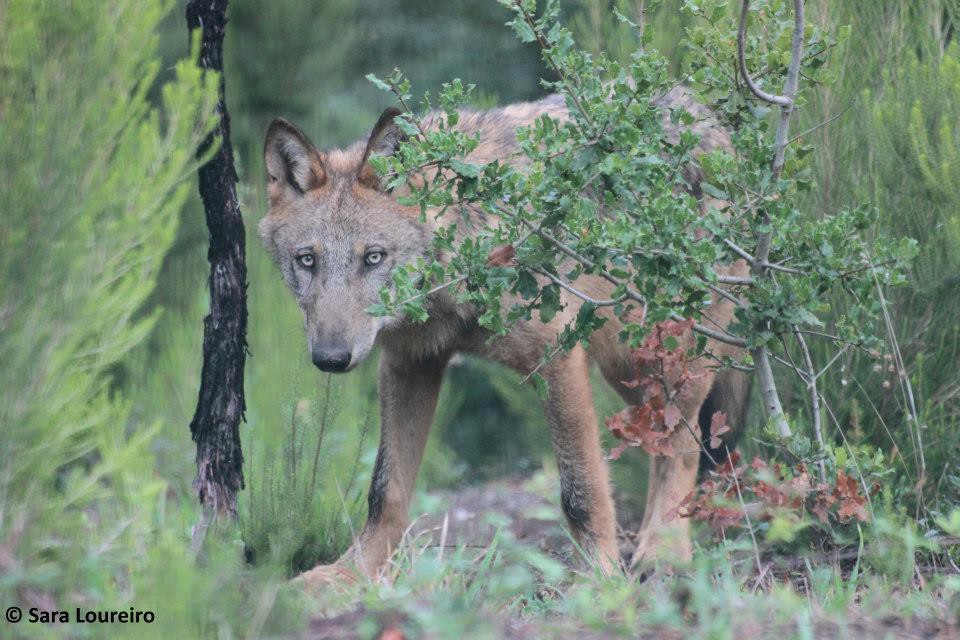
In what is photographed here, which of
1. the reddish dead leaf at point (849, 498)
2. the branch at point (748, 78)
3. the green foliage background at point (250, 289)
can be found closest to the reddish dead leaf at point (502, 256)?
the branch at point (748, 78)

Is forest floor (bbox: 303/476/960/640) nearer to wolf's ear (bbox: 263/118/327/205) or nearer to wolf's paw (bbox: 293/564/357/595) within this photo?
wolf's paw (bbox: 293/564/357/595)

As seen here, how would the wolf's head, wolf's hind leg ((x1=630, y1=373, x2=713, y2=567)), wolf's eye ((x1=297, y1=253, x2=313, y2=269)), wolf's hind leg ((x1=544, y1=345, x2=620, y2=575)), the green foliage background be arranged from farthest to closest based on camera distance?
wolf's hind leg ((x1=630, y1=373, x2=713, y2=567)) → wolf's hind leg ((x1=544, y1=345, x2=620, y2=575)) → wolf's eye ((x1=297, y1=253, x2=313, y2=269)) → the wolf's head → the green foliage background

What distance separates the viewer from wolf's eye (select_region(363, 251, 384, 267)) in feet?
14.4

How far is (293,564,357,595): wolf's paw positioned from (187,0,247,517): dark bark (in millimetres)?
376

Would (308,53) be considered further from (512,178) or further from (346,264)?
(512,178)

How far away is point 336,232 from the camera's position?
4430 millimetres

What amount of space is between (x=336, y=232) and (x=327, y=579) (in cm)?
139

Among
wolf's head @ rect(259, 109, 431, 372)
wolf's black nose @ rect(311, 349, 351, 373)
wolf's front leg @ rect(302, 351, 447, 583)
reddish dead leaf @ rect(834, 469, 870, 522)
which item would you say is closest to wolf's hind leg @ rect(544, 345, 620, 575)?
wolf's front leg @ rect(302, 351, 447, 583)

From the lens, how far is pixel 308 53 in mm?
7805

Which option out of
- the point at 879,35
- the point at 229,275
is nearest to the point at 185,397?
the point at 229,275

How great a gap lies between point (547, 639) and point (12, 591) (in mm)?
1244

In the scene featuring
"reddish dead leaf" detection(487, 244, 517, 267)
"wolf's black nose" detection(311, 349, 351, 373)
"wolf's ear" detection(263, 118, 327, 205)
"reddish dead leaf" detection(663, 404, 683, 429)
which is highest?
"wolf's ear" detection(263, 118, 327, 205)

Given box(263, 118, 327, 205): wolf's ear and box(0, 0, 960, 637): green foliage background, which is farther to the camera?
box(263, 118, 327, 205): wolf's ear

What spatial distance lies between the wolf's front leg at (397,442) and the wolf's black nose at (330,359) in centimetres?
79
